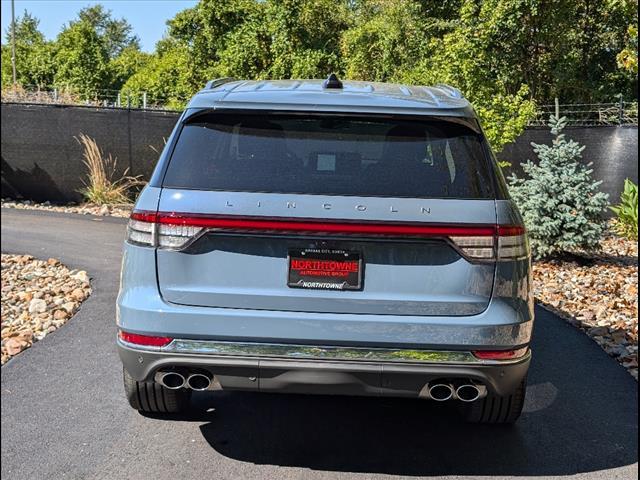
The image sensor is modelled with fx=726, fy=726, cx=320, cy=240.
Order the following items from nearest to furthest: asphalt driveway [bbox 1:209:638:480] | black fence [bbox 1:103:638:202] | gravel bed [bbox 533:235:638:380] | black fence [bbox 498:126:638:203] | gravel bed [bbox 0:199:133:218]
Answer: asphalt driveway [bbox 1:209:638:480] < gravel bed [bbox 533:235:638:380] < black fence [bbox 498:126:638:203] < gravel bed [bbox 0:199:133:218] < black fence [bbox 1:103:638:202]

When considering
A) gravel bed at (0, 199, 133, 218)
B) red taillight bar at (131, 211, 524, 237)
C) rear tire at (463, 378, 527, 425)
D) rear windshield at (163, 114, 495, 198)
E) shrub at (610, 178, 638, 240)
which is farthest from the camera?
gravel bed at (0, 199, 133, 218)

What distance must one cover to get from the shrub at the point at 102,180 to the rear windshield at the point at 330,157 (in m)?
Answer: 11.2

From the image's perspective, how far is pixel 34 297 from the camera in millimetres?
7164

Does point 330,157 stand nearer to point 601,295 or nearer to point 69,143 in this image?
point 601,295

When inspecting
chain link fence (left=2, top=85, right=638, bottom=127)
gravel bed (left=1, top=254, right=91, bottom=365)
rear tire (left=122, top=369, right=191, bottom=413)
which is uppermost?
chain link fence (left=2, top=85, right=638, bottom=127)

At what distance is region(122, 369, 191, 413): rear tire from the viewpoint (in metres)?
3.85

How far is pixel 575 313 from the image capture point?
280 inches

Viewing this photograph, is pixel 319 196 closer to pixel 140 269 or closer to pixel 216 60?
pixel 140 269

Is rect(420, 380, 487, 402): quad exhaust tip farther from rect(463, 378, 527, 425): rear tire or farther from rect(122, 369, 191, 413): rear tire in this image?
rect(122, 369, 191, 413): rear tire

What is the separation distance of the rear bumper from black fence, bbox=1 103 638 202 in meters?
10.8

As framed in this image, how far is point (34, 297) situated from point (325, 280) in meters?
4.90

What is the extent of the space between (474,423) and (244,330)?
173 cm

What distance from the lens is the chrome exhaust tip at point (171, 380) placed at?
3324 millimetres

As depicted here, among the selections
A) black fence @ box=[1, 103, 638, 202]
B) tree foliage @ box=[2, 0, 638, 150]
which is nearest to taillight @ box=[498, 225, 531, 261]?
tree foliage @ box=[2, 0, 638, 150]
